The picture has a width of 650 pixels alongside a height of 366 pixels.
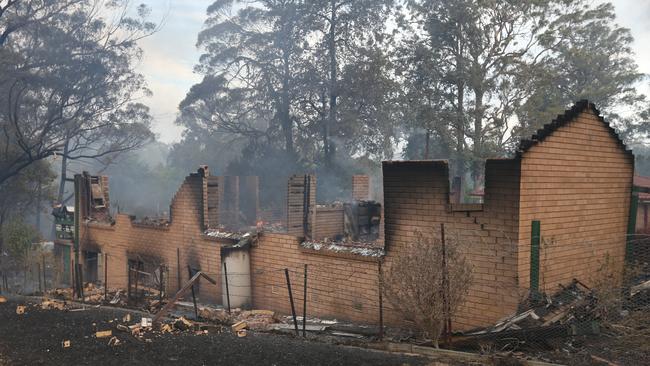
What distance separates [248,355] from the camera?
265 inches

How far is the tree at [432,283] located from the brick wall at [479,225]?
851mm

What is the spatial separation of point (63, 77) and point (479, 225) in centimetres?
2793

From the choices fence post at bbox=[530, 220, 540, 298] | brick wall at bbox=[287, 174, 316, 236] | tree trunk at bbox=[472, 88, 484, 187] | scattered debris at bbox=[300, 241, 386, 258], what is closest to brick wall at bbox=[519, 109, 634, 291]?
fence post at bbox=[530, 220, 540, 298]

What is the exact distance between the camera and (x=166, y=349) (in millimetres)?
7215

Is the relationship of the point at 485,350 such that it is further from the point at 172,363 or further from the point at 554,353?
the point at 172,363

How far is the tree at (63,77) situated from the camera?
84.8ft

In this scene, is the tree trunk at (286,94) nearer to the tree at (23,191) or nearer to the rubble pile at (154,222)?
the tree at (23,191)

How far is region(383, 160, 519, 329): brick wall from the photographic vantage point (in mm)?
7020

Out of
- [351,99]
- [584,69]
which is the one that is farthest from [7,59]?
[584,69]

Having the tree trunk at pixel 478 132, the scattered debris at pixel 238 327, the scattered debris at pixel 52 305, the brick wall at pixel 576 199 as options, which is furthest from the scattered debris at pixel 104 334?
the tree trunk at pixel 478 132

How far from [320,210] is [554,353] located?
10.8 meters

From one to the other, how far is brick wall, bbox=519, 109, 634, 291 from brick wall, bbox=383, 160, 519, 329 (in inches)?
8.0

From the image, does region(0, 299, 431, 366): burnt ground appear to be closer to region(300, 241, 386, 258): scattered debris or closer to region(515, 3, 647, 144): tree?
region(300, 241, 386, 258): scattered debris

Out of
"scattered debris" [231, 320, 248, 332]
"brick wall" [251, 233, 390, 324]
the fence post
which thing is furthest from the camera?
"brick wall" [251, 233, 390, 324]
